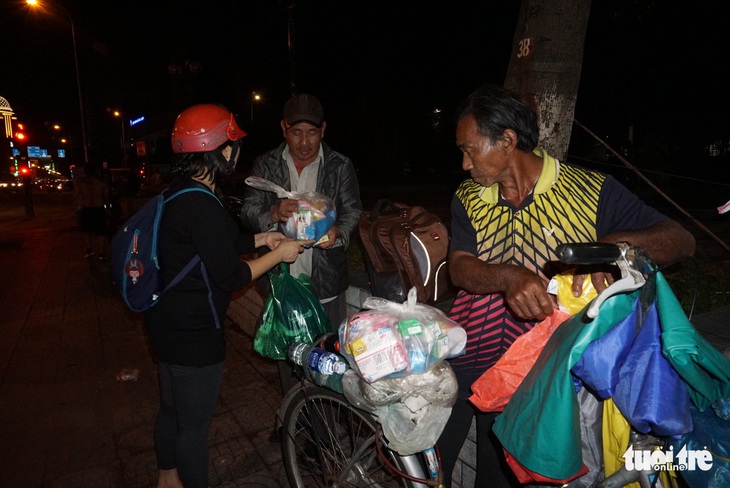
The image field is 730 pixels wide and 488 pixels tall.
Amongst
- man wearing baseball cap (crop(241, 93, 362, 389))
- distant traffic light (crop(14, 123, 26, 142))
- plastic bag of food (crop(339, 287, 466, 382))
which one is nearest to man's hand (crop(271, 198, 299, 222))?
man wearing baseball cap (crop(241, 93, 362, 389))

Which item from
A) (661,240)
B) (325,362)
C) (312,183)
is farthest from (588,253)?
(312,183)

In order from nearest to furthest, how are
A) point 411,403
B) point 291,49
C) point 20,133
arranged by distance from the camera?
point 411,403
point 291,49
point 20,133

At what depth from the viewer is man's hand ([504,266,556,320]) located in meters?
1.50

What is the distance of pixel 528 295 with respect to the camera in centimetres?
152

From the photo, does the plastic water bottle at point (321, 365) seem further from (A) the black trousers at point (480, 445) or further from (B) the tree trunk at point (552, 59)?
(B) the tree trunk at point (552, 59)

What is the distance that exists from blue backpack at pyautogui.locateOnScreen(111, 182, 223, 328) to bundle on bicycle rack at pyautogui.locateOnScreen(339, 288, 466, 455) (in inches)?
37.2

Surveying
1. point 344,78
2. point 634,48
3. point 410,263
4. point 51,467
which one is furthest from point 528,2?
point 344,78

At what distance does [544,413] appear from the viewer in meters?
1.30

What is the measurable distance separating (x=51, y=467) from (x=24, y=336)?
310 cm

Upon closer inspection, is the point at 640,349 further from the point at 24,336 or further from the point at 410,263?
the point at 24,336

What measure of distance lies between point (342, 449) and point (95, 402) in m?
2.77

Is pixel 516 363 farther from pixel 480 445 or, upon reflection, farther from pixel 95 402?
pixel 95 402

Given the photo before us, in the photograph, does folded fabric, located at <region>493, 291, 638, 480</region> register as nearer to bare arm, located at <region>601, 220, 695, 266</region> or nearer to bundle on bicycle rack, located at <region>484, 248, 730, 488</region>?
bundle on bicycle rack, located at <region>484, 248, 730, 488</region>

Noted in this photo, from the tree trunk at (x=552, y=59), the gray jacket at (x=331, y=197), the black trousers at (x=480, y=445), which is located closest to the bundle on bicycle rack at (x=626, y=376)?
the black trousers at (x=480, y=445)
